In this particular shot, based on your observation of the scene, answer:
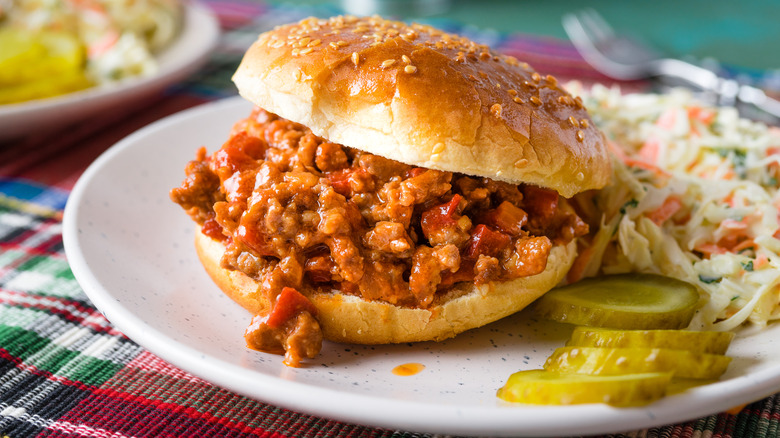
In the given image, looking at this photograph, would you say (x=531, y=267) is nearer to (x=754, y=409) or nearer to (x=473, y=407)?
Result: (x=473, y=407)

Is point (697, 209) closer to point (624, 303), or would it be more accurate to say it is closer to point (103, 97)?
point (624, 303)

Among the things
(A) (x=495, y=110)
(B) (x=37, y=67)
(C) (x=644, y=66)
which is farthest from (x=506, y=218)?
(C) (x=644, y=66)

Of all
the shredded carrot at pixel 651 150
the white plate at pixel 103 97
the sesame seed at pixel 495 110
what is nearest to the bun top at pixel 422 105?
the sesame seed at pixel 495 110

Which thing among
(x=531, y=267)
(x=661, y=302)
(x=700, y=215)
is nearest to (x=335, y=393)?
(x=531, y=267)

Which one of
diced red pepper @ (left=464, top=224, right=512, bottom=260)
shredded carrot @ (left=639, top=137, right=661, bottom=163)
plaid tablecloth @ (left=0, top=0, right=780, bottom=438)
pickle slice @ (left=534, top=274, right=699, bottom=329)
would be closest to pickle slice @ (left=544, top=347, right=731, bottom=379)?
plaid tablecloth @ (left=0, top=0, right=780, bottom=438)

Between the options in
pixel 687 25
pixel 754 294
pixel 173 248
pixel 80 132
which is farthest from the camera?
pixel 687 25
